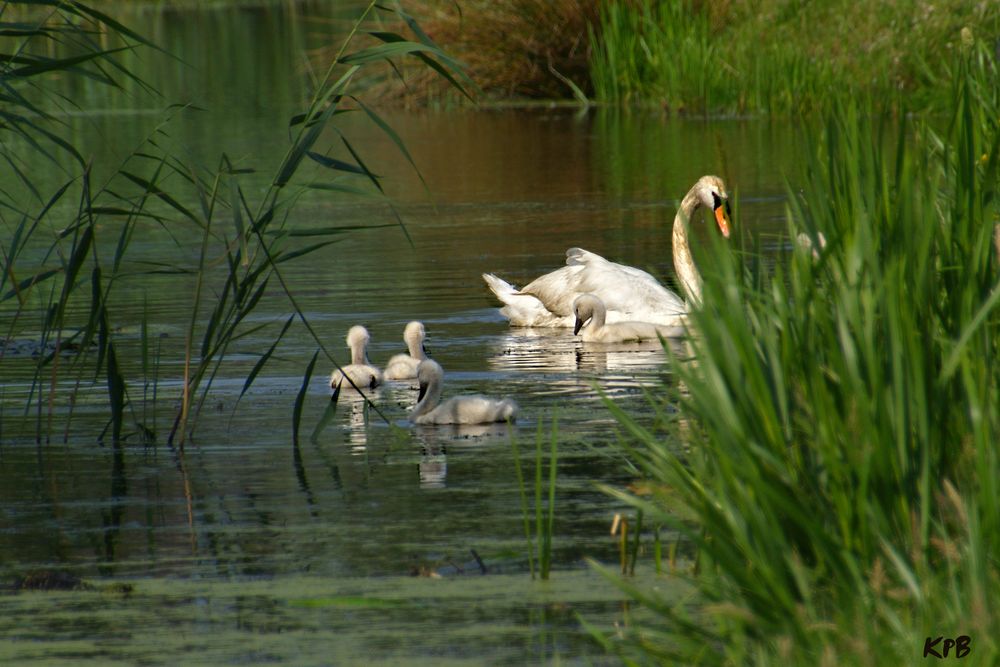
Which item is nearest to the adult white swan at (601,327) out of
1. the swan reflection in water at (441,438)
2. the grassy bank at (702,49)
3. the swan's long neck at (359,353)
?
the swan's long neck at (359,353)

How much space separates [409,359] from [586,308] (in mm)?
1636

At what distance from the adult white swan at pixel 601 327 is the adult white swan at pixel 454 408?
7.70 feet

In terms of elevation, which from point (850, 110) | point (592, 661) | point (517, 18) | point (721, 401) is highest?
point (517, 18)

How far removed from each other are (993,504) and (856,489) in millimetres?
356

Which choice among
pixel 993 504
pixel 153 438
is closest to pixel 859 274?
pixel 993 504

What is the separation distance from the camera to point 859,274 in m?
4.31

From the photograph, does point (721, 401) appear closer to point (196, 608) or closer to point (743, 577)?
point (743, 577)

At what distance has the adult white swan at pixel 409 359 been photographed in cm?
888

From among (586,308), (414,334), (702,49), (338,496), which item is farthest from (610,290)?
(702,49)

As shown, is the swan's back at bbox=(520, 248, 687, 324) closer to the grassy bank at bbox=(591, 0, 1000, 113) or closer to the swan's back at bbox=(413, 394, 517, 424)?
the swan's back at bbox=(413, 394, 517, 424)

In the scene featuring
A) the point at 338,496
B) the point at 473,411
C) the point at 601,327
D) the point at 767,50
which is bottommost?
the point at 338,496

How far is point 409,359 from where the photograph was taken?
29.2ft

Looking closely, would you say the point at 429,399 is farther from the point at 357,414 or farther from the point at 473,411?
the point at 357,414

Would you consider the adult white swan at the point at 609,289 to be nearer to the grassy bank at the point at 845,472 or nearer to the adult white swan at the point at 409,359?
the adult white swan at the point at 409,359
